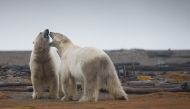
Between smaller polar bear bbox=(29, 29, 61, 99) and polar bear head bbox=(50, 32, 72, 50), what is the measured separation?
21 centimetres

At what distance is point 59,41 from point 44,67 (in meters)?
1.03

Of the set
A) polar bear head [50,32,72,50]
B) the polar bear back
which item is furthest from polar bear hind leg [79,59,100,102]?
polar bear head [50,32,72,50]

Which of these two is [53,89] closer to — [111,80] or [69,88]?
[69,88]

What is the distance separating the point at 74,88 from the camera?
1809cm

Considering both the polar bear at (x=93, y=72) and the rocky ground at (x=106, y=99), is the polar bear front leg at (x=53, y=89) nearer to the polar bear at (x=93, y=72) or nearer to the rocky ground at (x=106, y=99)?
the rocky ground at (x=106, y=99)

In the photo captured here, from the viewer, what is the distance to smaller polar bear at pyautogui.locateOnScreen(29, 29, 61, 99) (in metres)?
19.1

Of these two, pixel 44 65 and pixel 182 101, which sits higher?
pixel 44 65

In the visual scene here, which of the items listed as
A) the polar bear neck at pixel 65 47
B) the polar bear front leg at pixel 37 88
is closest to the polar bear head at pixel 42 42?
the polar bear neck at pixel 65 47

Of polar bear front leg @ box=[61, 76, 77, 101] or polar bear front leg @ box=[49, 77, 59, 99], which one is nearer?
polar bear front leg @ box=[61, 76, 77, 101]

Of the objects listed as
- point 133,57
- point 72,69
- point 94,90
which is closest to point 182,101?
point 94,90

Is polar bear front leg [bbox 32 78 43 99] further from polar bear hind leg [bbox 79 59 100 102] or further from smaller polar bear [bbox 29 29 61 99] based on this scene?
polar bear hind leg [bbox 79 59 100 102]

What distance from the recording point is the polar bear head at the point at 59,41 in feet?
61.9

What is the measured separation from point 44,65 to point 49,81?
0.60 metres

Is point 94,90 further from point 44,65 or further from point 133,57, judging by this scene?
point 133,57
